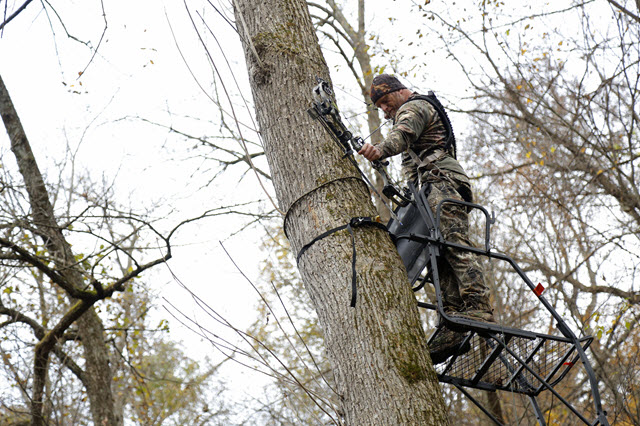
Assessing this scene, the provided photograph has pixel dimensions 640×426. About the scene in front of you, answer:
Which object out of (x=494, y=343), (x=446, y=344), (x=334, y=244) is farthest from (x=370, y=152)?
(x=494, y=343)

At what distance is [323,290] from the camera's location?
268cm

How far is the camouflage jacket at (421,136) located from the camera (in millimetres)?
3461

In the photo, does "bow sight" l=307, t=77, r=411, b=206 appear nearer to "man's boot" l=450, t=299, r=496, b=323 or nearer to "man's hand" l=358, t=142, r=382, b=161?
"man's hand" l=358, t=142, r=382, b=161

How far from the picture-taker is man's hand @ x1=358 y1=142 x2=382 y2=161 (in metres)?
3.00

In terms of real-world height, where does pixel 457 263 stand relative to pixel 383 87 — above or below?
below

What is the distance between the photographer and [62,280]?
24.1ft

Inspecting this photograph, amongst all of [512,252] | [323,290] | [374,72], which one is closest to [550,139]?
[512,252]

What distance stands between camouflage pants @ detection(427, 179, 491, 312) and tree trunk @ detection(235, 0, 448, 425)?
69cm

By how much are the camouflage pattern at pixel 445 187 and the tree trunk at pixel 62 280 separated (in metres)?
5.25

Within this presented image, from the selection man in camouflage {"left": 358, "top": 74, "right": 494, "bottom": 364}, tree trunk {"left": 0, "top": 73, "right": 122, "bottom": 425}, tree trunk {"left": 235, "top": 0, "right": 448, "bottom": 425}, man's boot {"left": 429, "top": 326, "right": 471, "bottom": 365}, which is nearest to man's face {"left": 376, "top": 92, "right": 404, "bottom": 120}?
man in camouflage {"left": 358, "top": 74, "right": 494, "bottom": 364}

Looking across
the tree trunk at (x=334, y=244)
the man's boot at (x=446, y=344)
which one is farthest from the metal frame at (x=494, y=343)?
the tree trunk at (x=334, y=244)

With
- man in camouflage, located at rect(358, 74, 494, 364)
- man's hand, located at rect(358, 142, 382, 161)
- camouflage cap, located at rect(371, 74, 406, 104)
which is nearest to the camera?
man's hand, located at rect(358, 142, 382, 161)

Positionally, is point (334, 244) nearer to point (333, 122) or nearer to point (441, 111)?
point (333, 122)

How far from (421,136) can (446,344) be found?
1354 millimetres
